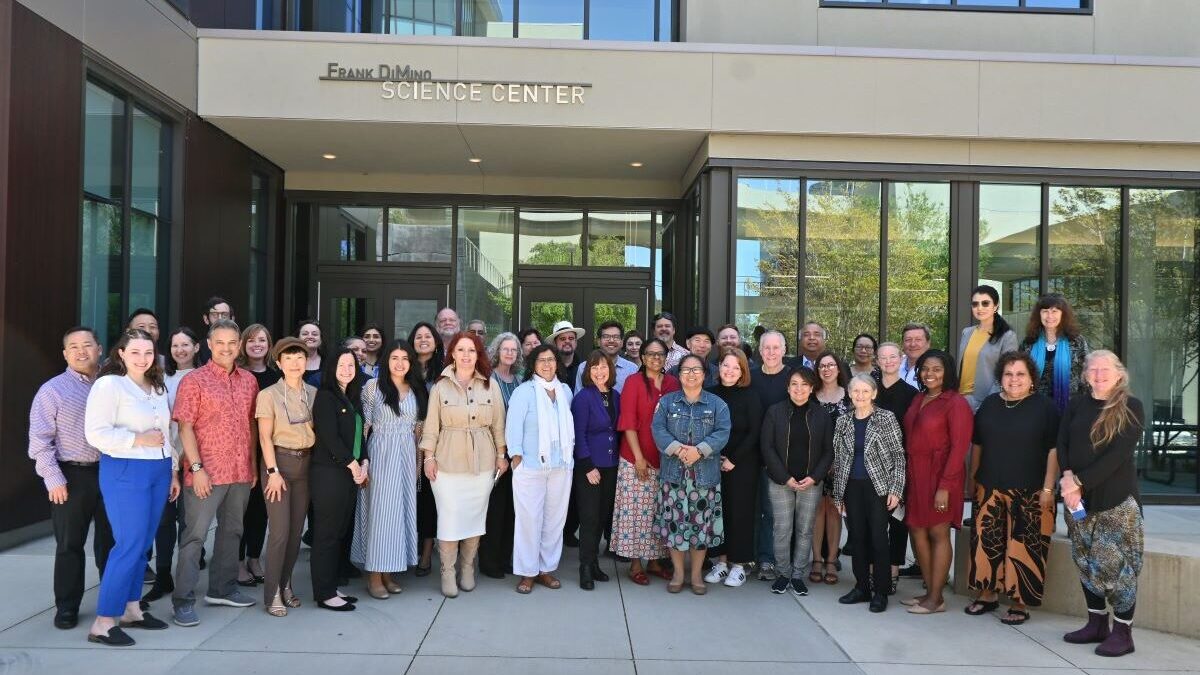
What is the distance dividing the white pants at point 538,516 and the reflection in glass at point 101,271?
4858mm

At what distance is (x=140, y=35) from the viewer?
8.84m

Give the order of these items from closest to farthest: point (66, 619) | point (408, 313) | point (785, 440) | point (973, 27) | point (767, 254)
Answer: point (66, 619) < point (785, 440) < point (767, 254) < point (973, 27) < point (408, 313)

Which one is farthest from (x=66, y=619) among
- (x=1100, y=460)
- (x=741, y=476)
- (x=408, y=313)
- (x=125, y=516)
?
(x=408, y=313)

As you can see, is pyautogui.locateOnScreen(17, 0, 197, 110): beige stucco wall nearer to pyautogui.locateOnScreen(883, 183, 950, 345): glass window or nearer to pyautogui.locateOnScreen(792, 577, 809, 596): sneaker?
pyautogui.locateOnScreen(792, 577, 809, 596): sneaker

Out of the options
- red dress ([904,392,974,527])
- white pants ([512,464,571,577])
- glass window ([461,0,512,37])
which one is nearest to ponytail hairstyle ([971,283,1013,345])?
red dress ([904,392,974,527])

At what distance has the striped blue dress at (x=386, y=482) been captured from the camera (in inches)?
240

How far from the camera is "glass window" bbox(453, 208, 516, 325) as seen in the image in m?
13.3

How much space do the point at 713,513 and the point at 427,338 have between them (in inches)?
105

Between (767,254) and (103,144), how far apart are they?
7457 mm

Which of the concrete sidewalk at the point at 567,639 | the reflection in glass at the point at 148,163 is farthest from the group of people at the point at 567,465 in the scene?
the reflection in glass at the point at 148,163

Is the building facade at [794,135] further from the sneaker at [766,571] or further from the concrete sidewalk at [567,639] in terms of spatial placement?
the concrete sidewalk at [567,639]

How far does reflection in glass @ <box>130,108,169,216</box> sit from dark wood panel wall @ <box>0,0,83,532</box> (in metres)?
1.24

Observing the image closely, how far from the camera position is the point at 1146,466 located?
35.2ft

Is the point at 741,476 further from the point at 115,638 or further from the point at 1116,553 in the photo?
the point at 115,638
